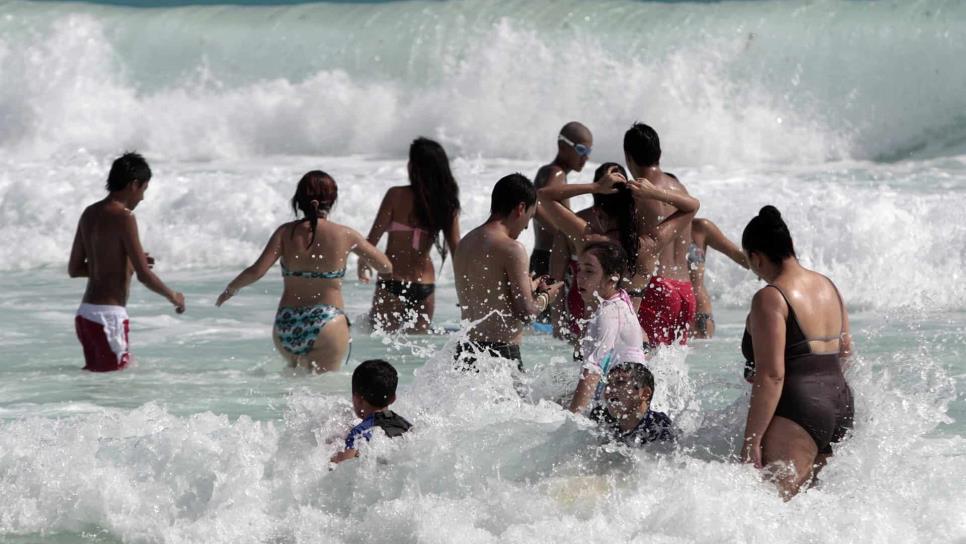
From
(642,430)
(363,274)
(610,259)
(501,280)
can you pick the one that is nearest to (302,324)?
(363,274)

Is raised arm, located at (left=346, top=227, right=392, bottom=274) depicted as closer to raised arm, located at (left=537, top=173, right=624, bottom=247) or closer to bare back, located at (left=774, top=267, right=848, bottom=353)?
raised arm, located at (left=537, top=173, right=624, bottom=247)

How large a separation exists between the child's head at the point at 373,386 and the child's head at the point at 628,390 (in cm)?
86

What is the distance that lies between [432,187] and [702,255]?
1.66 m

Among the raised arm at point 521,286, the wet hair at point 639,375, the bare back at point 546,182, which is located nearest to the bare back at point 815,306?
the wet hair at point 639,375

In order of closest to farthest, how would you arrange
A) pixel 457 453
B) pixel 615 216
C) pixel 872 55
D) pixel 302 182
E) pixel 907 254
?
pixel 457 453, pixel 615 216, pixel 302 182, pixel 907 254, pixel 872 55

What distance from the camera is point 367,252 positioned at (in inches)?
320

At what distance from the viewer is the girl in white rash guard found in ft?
19.4

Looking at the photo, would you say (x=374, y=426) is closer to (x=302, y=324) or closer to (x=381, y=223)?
(x=302, y=324)

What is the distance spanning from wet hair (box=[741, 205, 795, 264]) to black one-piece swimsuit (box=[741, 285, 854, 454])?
14cm

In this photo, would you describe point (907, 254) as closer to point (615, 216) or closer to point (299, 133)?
point (615, 216)

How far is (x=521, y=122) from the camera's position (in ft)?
77.3

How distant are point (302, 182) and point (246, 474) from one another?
2.33 meters

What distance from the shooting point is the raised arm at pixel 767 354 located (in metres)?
5.07

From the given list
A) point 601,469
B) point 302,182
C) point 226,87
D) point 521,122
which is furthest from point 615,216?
point 226,87
